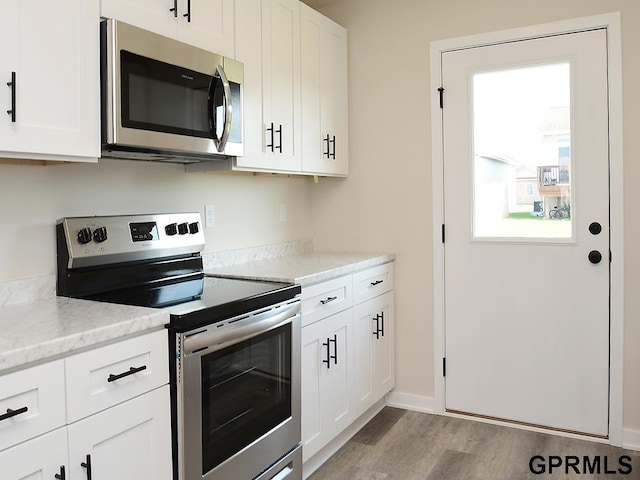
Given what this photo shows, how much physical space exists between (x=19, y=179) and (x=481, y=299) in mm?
2387

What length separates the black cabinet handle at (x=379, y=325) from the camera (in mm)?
3055

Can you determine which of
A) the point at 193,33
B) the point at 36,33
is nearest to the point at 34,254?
the point at 36,33

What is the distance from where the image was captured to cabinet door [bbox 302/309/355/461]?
7.73ft

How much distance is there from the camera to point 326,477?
247 centimetres

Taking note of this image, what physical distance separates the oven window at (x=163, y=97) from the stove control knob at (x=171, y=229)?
46cm

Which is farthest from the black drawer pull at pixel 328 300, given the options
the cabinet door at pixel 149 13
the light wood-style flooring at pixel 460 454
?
the cabinet door at pixel 149 13

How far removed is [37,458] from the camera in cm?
127

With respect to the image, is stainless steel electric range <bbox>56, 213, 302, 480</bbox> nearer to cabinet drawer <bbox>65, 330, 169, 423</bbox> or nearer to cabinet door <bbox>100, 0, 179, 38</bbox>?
cabinet drawer <bbox>65, 330, 169, 423</bbox>

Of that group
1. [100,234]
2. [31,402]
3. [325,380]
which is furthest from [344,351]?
[31,402]

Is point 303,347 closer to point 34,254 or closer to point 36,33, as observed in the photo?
point 34,254

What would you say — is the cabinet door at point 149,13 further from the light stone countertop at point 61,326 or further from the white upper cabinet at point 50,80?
the light stone countertop at point 61,326

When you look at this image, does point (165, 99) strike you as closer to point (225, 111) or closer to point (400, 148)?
point (225, 111)

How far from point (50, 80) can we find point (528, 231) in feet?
7.93

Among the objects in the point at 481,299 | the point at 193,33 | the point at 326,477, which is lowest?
the point at 326,477
